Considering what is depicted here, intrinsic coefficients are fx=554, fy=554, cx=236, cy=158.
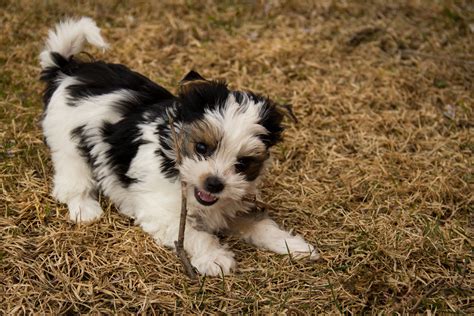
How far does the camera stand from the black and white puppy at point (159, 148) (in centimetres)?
365

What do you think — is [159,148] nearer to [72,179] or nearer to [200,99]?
[200,99]

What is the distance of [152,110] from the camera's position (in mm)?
4191

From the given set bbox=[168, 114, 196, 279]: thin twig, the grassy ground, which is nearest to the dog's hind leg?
the grassy ground

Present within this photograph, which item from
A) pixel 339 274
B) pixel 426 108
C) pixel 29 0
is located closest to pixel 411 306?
pixel 339 274

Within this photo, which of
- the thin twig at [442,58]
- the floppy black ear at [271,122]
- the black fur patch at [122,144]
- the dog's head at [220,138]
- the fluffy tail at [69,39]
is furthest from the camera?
the thin twig at [442,58]

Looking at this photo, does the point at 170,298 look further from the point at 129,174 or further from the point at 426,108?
the point at 426,108

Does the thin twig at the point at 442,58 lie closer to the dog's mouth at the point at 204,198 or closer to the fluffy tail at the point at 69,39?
the fluffy tail at the point at 69,39

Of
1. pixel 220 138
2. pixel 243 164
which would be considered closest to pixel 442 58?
pixel 243 164

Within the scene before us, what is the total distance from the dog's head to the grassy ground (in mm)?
628

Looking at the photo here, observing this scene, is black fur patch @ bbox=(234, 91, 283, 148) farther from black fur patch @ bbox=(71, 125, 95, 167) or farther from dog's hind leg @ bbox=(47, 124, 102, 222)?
dog's hind leg @ bbox=(47, 124, 102, 222)

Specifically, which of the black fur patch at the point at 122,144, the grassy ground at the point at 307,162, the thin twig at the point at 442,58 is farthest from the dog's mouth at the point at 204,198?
the thin twig at the point at 442,58

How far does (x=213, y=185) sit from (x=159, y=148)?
1.91ft

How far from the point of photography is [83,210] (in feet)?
14.1

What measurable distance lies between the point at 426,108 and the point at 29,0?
535 centimetres
